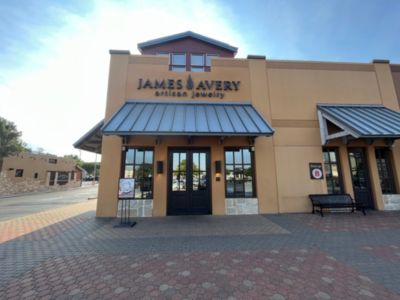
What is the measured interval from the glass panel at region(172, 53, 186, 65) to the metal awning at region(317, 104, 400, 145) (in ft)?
24.1

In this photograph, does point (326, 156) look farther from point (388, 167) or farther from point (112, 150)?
point (112, 150)

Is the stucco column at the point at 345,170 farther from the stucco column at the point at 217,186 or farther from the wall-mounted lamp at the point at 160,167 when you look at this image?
the wall-mounted lamp at the point at 160,167

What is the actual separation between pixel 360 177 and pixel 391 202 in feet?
5.18

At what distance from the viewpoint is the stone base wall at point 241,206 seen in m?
7.80

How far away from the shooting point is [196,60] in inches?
396

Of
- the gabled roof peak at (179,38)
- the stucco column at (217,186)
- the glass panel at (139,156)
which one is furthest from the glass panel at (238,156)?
the gabled roof peak at (179,38)

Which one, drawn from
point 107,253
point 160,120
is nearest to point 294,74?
point 160,120

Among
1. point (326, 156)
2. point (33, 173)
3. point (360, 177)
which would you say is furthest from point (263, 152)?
point (33, 173)

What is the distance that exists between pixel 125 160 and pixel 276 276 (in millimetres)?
6808

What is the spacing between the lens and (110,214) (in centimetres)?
746

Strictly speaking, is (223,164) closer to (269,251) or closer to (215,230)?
(215,230)

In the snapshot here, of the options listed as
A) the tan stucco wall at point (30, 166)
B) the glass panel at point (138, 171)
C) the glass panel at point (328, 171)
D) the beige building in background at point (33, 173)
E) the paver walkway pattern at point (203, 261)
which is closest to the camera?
the paver walkway pattern at point (203, 261)

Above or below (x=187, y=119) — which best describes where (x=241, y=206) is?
below

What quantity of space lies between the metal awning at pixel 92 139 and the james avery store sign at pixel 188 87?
2678 millimetres
